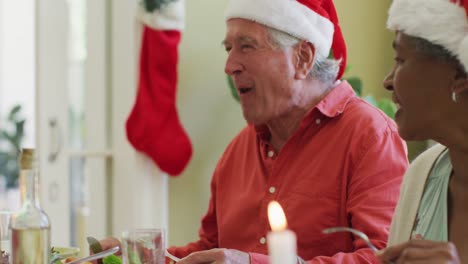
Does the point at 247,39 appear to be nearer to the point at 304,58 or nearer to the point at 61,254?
the point at 304,58

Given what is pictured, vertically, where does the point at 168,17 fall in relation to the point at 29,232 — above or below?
above

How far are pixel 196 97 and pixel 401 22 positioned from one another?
2.03 metres

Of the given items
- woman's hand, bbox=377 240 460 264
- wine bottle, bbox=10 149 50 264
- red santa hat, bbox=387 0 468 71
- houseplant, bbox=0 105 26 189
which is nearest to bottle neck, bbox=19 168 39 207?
wine bottle, bbox=10 149 50 264

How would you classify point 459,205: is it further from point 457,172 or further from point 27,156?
point 27,156

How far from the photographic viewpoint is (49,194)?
139 inches

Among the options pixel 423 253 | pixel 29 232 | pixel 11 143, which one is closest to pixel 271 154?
pixel 29 232

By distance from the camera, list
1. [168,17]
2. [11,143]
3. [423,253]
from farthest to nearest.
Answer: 1. [11,143]
2. [168,17]
3. [423,253]

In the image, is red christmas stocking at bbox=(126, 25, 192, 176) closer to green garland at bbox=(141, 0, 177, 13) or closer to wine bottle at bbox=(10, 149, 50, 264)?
green garland at bbox=(141, 0, 177, 13)

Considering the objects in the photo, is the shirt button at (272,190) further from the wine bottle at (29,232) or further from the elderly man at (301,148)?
the wine bottle at (29,232)

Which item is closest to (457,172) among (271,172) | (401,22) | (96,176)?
(401,22)

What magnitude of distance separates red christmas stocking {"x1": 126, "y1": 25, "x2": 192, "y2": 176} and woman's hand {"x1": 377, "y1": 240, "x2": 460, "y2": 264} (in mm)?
2188

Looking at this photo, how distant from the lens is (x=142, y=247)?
1.43m

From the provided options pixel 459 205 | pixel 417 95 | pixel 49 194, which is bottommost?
pixel 49 194

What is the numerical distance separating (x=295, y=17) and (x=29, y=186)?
0.97 meters
